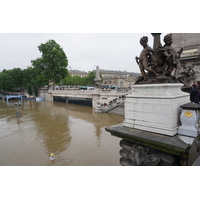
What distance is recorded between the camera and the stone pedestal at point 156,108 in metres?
3.82

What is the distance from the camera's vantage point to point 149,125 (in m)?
4.18

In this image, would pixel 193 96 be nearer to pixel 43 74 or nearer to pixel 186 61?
pixel 186 61

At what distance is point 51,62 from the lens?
128 ft

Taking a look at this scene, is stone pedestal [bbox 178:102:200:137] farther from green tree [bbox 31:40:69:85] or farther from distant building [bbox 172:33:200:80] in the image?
green tree [bbox 31:40:69:85]

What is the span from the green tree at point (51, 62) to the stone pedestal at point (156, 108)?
37325 millimetres

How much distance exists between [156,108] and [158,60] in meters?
1.65

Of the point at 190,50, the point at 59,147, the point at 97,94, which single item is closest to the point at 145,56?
the point at 59,147

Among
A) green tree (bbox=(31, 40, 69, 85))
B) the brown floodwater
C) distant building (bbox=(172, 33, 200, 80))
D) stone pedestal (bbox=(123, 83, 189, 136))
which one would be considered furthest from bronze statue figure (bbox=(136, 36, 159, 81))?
green tree (bbox=(31, 40, 69, 85))

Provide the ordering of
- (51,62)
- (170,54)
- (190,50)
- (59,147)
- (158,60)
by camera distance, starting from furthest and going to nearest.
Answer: (51,62), (190,50), (59,147), (158,60), (170,54)

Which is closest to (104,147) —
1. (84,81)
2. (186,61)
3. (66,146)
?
(66,146)

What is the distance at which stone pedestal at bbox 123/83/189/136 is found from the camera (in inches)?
151

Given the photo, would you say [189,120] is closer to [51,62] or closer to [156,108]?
[156,108]

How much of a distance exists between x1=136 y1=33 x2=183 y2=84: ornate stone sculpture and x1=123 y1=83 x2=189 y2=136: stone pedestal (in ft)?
0.93

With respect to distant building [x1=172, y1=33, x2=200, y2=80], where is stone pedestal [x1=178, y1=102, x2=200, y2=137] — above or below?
below
